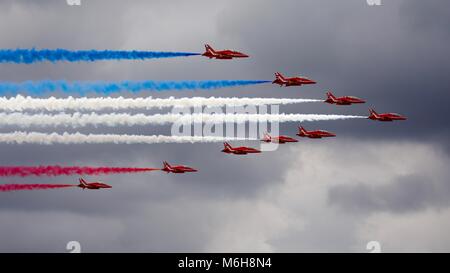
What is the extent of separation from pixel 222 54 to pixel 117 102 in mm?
18846

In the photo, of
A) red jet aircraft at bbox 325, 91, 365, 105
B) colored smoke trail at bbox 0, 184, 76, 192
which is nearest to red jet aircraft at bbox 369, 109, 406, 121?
red jet aircraft at bbox 325, 91, 365, 105

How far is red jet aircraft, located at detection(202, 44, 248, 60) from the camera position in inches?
5822

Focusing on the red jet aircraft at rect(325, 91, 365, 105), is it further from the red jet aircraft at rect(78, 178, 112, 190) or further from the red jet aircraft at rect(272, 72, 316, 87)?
the red jet aircraft at rect(78, 178, 112, 190)

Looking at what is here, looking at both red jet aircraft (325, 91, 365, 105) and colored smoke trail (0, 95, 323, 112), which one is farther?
red jet aircraft (325, 91, 365, 105)

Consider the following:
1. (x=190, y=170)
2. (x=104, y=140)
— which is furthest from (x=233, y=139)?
(x=190, y=170)

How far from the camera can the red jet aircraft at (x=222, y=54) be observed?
5822 inches

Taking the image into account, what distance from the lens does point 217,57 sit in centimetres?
14812

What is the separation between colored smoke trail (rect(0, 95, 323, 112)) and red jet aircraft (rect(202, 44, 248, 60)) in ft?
22.0

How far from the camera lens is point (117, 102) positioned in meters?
142
